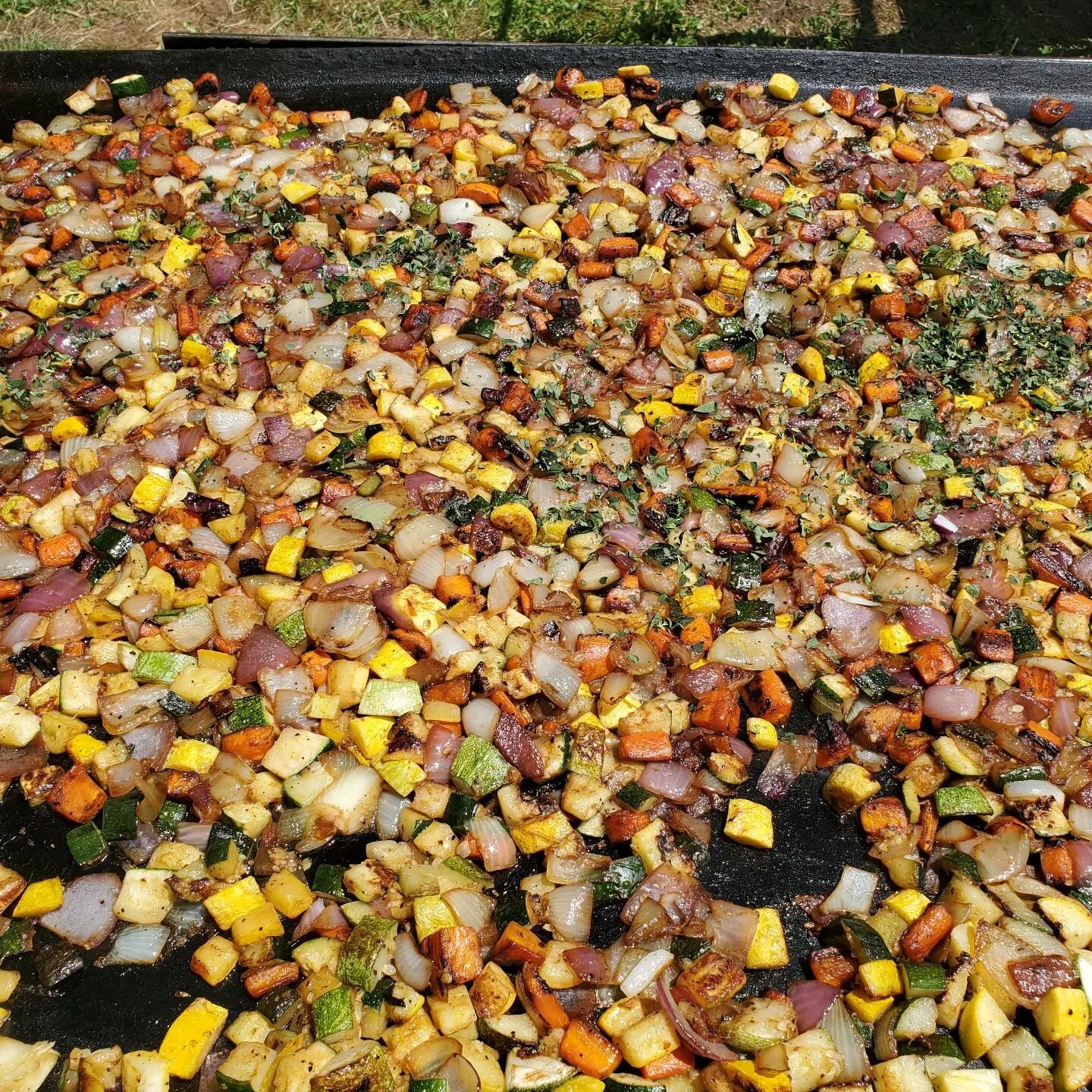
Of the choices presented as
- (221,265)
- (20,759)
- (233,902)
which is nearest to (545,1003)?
(233,902)

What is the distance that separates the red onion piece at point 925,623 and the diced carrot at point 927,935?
66 cm

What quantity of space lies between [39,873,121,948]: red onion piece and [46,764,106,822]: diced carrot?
14 cm

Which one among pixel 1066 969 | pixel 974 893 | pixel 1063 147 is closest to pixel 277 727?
pixel 974 893

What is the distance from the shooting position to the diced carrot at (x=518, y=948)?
5.95 ft

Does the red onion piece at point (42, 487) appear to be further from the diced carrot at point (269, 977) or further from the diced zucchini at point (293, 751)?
the diced carrot at point (269, 977)

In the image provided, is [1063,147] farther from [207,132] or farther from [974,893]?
[207,132]

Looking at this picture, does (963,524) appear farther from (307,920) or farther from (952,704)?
(307,920)

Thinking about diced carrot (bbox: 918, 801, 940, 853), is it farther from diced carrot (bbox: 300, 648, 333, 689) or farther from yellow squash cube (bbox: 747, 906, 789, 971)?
diced carrot (bbox: 300, 648, 333, 689)

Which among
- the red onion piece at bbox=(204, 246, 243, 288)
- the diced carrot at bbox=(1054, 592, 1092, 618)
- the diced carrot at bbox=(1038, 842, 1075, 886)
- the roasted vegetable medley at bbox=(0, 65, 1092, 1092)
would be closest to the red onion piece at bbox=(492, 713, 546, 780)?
the roasted vegetable medley at bbox=(0, 65, 1092, 1092)


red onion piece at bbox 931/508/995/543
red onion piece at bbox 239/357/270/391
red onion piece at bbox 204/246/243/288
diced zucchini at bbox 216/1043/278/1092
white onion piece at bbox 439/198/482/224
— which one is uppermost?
white onion piece at bbox 439/198/482/224

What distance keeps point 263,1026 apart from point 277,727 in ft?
2.02

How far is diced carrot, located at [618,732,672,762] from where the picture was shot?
2074 millimetres

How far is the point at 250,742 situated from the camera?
2.08m

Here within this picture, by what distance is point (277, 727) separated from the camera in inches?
83.7
